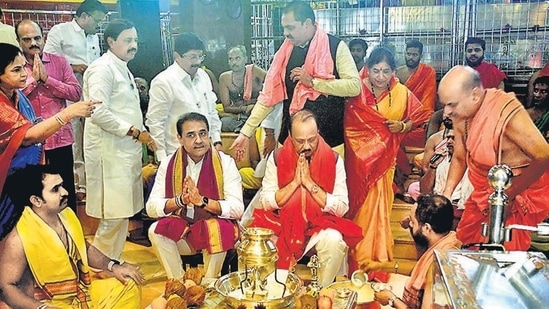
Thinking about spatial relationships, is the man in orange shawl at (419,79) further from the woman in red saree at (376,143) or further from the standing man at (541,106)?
the standing man at (541,106)

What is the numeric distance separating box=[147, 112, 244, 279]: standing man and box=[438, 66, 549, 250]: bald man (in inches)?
45.3

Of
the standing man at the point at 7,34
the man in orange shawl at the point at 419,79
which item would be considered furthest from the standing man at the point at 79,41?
the man in orange shawl at the point at 419,79

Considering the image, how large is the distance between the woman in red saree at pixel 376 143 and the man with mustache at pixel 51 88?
1427 millimetres

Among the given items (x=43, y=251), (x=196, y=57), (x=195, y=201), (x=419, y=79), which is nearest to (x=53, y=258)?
(x=43, y=251)

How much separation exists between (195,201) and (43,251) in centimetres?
78

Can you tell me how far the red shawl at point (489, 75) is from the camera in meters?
2.73

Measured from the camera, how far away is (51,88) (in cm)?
295

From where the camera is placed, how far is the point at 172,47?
9.88 ft

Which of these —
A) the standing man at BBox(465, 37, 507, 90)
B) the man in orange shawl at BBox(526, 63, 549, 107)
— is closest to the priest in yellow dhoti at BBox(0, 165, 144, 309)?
the standing man at BBox(465, 37, 507, 90)

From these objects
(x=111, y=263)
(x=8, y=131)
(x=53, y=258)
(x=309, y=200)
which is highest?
(x=8, y=131)

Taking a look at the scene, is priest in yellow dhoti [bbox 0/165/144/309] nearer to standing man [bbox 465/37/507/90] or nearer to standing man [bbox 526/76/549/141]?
standing man [bbox 465/37/507/90]

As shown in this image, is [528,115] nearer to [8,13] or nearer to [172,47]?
[172,47]

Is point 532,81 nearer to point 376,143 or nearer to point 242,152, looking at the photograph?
point 376,143

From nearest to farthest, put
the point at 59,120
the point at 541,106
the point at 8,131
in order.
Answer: the point at 541,106
the point at 8,131
the point at 59,120
